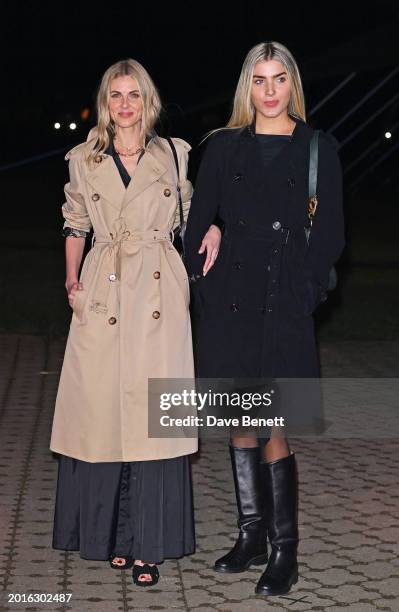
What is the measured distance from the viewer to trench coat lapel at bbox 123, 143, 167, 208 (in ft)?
15.5

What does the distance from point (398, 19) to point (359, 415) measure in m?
27.2


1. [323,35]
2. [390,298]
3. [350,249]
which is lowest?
[390,298]

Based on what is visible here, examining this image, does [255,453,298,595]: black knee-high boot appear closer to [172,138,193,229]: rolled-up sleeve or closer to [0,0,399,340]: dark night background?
[172,138,193,229]: rolled-up sleeve

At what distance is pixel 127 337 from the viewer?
4.76 m

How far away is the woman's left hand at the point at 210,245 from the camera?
4.70 m

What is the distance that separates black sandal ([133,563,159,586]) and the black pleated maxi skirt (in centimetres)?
4

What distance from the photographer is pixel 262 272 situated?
15.2 feet

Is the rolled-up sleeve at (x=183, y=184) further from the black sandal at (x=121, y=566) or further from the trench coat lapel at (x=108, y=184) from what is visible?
the black sandal at (x=121, y=566)

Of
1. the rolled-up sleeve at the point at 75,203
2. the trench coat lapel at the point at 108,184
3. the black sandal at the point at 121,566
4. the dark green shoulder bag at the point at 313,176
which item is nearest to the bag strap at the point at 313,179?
the dark green shoulder bag at the point at 313,176

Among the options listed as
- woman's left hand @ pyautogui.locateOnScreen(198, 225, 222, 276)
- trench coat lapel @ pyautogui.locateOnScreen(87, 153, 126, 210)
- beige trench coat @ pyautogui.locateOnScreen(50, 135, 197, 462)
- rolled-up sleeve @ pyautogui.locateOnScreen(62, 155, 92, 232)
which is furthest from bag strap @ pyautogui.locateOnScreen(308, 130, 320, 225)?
rolled-up sleeve @ pyautogui.locateOnScreen(62, 155, 92, 232)

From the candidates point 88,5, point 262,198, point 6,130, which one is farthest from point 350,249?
point 88,5

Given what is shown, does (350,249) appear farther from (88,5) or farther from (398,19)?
(88,5)

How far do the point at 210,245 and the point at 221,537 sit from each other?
159 centimetres

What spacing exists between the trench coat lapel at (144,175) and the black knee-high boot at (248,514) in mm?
1102
